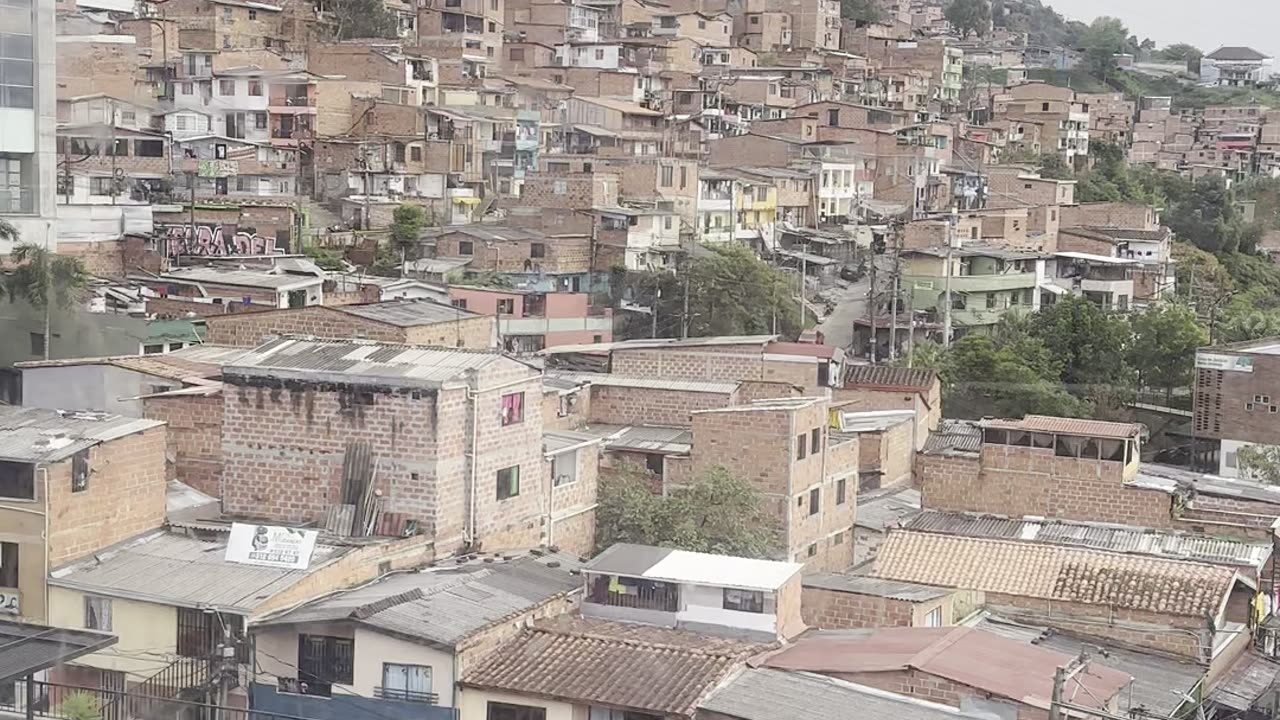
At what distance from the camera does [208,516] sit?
1358 centimetres

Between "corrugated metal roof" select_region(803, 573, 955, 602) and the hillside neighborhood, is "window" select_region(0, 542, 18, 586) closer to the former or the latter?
the hillside neighborhood

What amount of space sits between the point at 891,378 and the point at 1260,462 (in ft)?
17.1

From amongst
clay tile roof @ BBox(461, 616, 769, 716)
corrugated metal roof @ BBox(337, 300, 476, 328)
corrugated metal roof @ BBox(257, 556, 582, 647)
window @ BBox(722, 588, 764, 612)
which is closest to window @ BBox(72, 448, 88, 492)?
corrugated metal roof @ BBox(257, 556, 582, 647)

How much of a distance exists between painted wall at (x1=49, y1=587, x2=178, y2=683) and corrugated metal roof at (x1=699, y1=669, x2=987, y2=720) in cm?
364

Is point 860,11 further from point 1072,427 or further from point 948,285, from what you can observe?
point 1072,427

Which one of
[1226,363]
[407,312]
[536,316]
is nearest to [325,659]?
[407,312]

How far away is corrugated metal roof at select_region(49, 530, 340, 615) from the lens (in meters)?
11.5

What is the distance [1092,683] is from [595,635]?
3.25 meters

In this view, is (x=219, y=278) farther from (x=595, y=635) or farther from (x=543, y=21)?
(x=543, y=21)

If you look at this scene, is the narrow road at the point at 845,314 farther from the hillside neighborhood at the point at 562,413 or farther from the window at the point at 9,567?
the window at the point at 9,567

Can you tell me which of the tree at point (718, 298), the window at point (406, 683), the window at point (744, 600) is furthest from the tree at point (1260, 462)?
the window at point (406, 683)

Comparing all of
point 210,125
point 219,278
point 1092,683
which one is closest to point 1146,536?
point 1092,683

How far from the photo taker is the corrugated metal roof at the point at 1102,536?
51.1ft

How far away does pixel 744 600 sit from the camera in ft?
39.2
